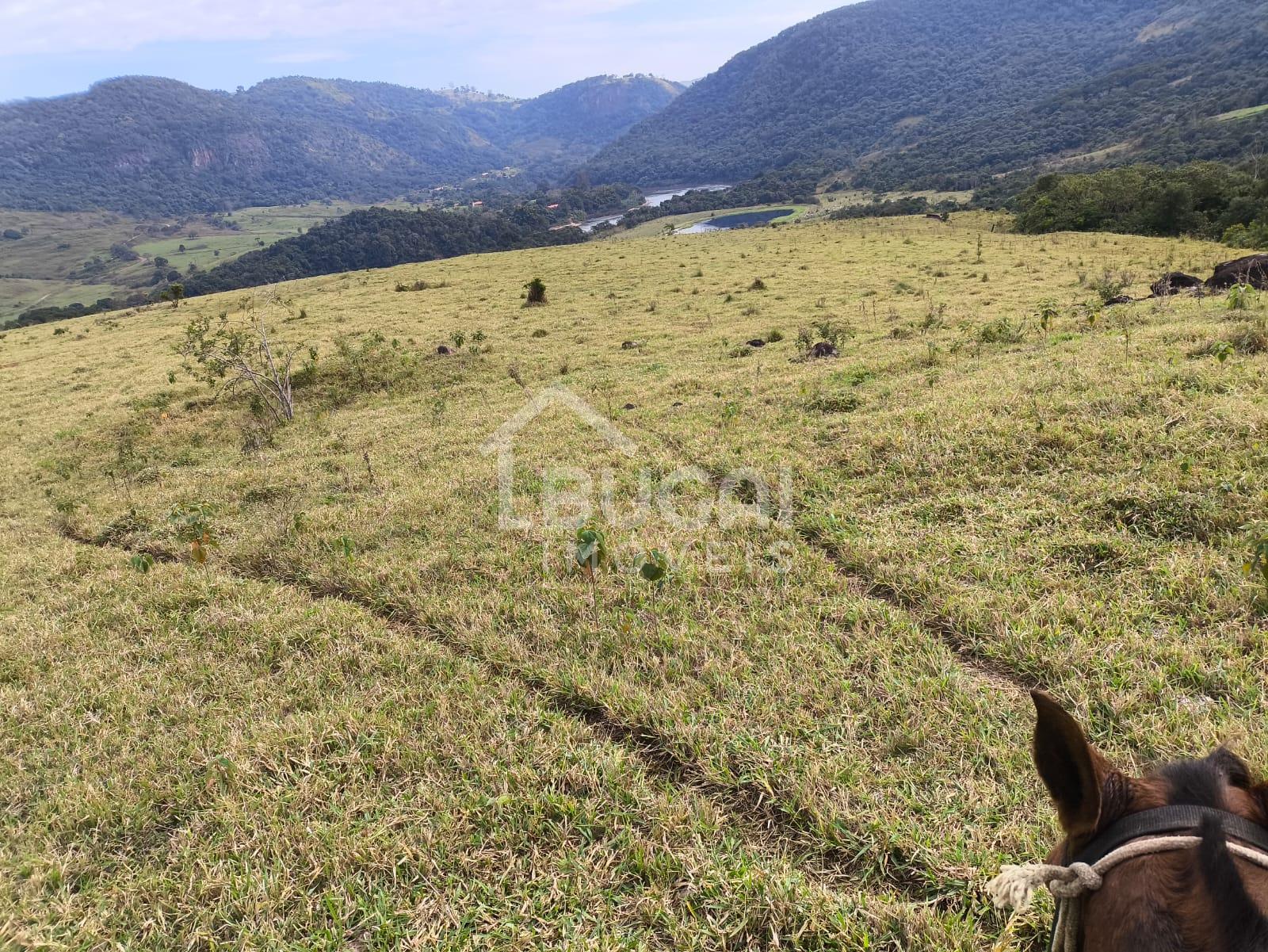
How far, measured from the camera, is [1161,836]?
48.2 inches

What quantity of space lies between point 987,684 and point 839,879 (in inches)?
65.8

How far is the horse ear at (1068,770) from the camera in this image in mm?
1274

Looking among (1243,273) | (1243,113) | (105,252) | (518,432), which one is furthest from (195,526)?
(105,252)

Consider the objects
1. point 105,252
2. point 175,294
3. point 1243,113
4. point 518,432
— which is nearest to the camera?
point 518,432

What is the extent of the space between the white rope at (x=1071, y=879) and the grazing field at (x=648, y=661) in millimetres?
1345

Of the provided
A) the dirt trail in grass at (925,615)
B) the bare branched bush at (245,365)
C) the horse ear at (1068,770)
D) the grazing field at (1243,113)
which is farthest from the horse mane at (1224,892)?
the grazing field at (1243,113)

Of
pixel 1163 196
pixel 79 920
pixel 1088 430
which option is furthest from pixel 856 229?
pixel 79 920

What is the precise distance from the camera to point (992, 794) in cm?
300

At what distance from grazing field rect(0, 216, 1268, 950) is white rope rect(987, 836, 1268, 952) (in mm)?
1345

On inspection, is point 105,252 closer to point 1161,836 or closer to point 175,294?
point 175,294

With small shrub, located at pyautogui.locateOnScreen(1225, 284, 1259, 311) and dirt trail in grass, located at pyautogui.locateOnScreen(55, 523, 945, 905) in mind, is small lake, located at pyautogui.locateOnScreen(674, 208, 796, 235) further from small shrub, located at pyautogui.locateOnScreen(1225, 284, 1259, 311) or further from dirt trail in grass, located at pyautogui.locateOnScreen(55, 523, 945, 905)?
dirt trail in grass, located at pyautogui.locateOnScreen(55, 523, 945, 905)

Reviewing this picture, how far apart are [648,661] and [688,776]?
100cm

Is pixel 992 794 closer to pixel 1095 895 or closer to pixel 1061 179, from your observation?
pixel 1095 895

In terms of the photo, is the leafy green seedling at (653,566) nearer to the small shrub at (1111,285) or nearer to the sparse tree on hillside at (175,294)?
the small shrub at (1111,285)
